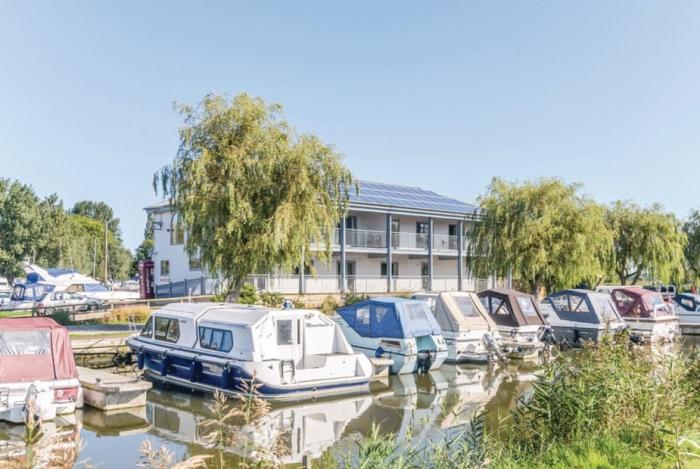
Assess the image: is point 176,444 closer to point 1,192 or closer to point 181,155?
point 181,155

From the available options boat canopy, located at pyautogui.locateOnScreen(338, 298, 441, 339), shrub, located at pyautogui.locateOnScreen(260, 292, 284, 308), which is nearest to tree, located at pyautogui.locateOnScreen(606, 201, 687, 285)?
shrub, located at pyautogui.locateOnScreen(260, 292, 284, 308)

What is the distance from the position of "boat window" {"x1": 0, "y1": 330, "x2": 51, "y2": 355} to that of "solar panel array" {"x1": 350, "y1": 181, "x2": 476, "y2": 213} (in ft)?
74.1

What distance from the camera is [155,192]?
72.5 feet

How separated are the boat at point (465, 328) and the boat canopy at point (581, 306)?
6.00 m

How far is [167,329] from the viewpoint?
56.6ft

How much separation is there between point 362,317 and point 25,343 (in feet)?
32.9

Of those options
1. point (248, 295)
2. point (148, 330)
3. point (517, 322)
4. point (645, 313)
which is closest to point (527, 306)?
point (517, 322)

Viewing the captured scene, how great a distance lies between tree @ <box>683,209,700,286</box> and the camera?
47.8 m

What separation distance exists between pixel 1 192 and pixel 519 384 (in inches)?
2042

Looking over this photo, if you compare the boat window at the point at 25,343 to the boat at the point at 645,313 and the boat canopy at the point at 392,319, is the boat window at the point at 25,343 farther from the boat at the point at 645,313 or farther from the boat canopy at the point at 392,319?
the boat at the point at 645,313

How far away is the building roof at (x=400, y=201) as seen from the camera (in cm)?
3491

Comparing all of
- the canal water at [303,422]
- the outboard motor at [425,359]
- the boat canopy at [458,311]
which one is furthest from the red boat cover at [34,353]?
the boat canopy at [458,311]

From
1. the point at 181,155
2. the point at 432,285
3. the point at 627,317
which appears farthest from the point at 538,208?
the point at 181,155

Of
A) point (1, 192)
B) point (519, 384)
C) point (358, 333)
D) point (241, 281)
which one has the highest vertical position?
point (1, 192)
